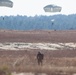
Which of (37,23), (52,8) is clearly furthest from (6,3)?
(37,23)

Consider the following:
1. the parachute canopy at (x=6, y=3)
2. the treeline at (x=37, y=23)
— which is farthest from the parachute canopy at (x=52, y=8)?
the parachute canopy at (x=6, y=3)

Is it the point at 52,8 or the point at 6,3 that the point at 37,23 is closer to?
the point at 52,8

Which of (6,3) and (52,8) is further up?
(6,3)

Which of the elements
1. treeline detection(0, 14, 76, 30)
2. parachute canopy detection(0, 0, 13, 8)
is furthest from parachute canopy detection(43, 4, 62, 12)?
parachute canopy detection(0, 0, 13, 8)

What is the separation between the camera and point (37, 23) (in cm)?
14212

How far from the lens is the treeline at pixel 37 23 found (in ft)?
456

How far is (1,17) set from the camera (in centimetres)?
14412

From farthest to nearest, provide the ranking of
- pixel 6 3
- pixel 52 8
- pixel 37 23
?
pixel 37 23, pixel 52 8, pixel 6 3

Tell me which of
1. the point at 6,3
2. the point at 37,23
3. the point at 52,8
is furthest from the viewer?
the point at 37,23

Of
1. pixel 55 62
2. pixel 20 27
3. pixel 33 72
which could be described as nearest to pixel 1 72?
pixel 33 72

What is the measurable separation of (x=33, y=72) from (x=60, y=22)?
123051 millimetres

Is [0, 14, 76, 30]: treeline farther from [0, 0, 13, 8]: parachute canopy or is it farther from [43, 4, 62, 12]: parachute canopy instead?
[0, 0, 13, 8]: parachute canopy

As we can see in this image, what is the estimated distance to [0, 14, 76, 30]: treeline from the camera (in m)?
139

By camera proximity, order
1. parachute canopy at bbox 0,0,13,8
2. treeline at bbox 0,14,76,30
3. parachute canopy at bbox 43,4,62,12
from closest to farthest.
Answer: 1. parachute canopy at bbox 0,0,13,8
2. parachute canopy at bbox 43,4,62,12
3. treeline at bbox 0,14,76,30
